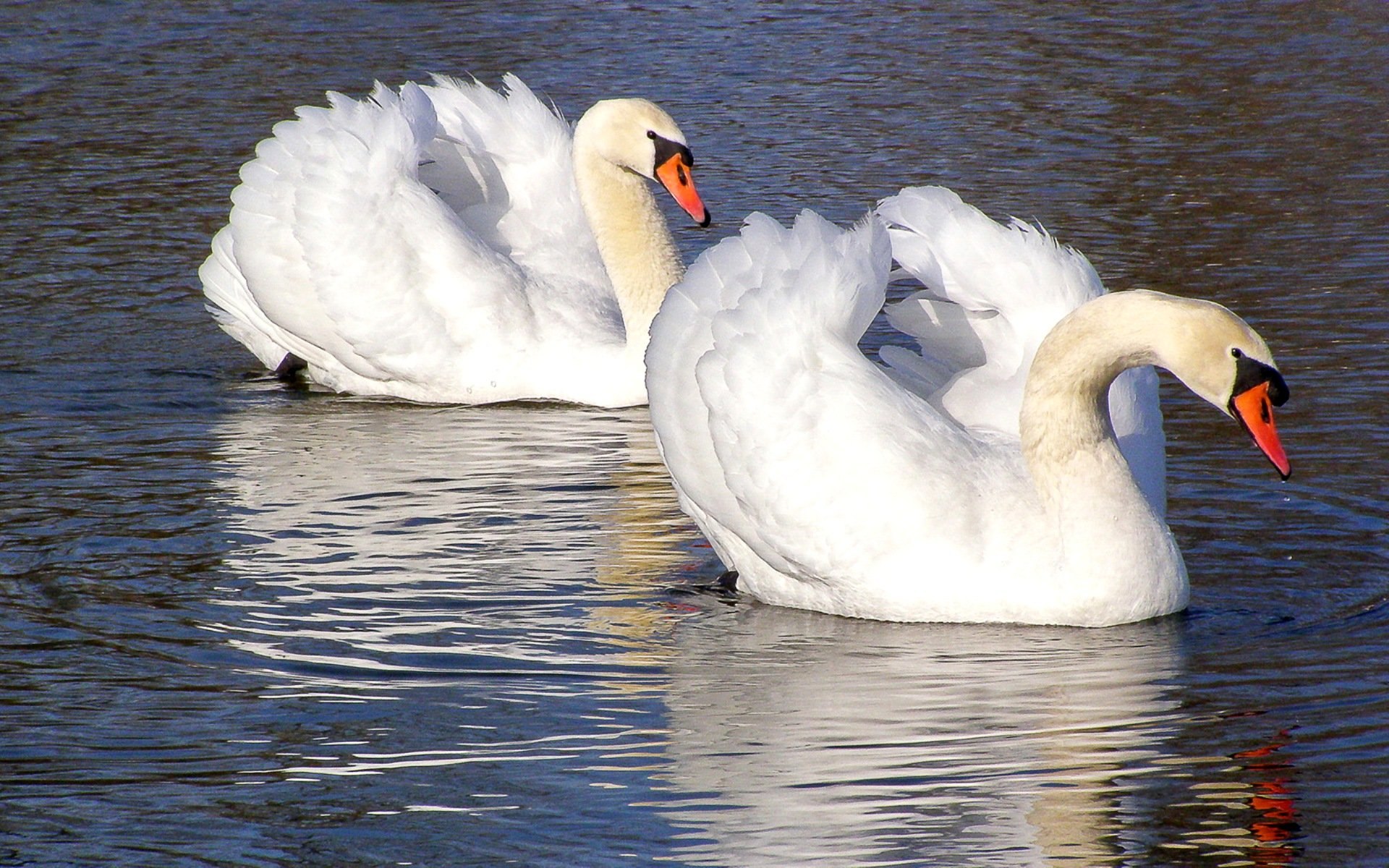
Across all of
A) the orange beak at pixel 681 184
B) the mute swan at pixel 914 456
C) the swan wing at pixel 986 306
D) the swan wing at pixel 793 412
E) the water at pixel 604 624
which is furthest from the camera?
the orange beak at pixel 681 184

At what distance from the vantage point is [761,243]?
6.67 metres

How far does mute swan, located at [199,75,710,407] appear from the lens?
934 centimetres

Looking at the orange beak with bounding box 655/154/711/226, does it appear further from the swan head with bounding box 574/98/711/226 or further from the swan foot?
the swan foot

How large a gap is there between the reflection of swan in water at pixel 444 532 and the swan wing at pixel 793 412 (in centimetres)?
42

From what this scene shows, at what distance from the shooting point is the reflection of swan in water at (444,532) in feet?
20.1

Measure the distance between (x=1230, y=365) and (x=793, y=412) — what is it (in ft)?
4.00

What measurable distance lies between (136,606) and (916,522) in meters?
2.26

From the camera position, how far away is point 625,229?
977cm

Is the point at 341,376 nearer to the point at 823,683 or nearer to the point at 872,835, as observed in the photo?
the point at 823,683

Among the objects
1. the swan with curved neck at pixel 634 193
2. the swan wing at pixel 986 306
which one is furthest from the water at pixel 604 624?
the swan with curved neck at pixel 634 193

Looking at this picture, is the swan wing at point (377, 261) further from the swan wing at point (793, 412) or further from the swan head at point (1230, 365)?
the swan head at point (1230, 365)

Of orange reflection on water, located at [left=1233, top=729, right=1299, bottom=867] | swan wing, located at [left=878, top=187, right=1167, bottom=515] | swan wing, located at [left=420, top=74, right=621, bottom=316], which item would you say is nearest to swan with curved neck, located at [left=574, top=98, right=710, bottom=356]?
swan wing, located at [left=420, top=74, right=621, bottom=316]

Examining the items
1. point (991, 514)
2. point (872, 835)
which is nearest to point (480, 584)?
point (991, 514)

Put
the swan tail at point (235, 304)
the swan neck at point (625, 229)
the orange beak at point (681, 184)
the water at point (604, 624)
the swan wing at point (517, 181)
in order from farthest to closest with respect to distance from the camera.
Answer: the swan wing at point (517, 181), the swan tail at point (235, 304), the swan neck at point (625, 229), the orange beak at point (681, 184), the water at point (604, 624)
